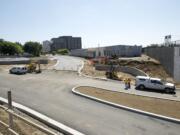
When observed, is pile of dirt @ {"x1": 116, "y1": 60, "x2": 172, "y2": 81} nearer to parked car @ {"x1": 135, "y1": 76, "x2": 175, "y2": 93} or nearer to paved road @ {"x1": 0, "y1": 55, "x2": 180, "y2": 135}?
parked car @ {"x1": 135, "y1": 76, "x2": 175, "y2": 93}

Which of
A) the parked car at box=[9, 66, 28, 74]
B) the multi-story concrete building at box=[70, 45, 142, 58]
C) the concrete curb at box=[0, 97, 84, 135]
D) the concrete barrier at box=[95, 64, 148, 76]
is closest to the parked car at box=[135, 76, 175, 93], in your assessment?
the concrete barrier at box=[95, 64, 148, 76]

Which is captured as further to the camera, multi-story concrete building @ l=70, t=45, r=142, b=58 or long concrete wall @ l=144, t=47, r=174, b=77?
multi-story concrete building @ l=70, t=45, r=142, b=58

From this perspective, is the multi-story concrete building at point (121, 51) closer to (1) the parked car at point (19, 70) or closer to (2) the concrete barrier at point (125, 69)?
(2) the concrete barrier at point (125, 69)

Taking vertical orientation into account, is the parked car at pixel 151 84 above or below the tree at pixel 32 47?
below

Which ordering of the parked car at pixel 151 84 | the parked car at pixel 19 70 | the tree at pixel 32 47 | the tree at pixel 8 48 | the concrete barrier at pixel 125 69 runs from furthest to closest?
1. the tree at pixel 32 47
2. the tree at pixel 8 48
3. the concrete barrier at pixel 125 69
4. the parked car at pixel 19 70
5. the parked car at pixel 151 84

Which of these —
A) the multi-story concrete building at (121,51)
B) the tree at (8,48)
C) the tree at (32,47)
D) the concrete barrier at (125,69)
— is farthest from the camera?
the tree at (32,47)

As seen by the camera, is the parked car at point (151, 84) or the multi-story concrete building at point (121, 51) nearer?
the parked car at point (151, 84)

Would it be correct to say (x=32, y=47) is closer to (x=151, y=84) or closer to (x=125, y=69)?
(x=125, y=69)

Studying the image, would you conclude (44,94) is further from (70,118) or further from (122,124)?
(122,124)

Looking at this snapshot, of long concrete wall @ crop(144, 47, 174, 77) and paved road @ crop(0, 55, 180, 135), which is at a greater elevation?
long concrete wall @ crop(144, 47, 174, 77)

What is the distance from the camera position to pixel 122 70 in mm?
49812

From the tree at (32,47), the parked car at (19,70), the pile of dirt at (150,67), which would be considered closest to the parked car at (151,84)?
the pile of dirt at (150,67)

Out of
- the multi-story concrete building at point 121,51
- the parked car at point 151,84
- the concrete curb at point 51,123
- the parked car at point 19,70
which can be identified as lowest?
the parked car at point 151,84

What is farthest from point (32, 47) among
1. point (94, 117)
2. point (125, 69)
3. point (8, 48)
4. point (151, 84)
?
point (94, 117)
